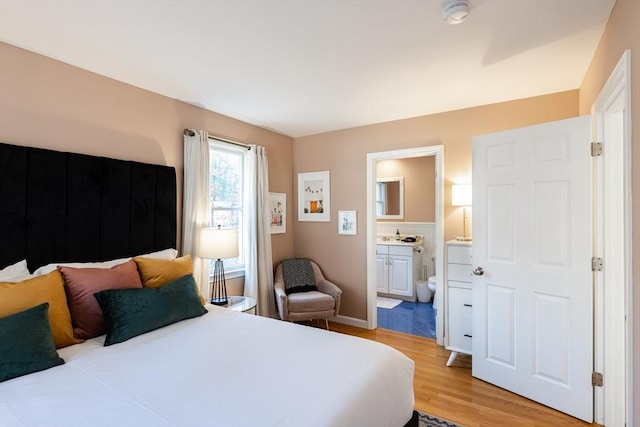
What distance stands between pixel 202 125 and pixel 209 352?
7.71 ft

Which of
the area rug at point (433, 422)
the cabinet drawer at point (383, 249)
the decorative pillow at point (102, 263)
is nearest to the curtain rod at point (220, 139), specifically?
the decorative pillow at point (102, 263)

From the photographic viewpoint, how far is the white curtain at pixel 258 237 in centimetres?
351

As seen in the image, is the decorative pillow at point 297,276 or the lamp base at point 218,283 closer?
the lamp base at point 218,283

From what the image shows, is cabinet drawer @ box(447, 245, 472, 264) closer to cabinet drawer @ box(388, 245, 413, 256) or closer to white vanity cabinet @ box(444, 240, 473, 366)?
white vanity cabinet @ box(444, 240, 473, 366)

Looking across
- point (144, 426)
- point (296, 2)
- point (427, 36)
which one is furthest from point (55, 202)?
point (427, 36)

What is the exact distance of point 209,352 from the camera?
5.41ft

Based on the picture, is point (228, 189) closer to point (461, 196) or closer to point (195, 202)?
point (195, 202)

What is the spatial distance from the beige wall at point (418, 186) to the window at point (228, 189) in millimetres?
2792

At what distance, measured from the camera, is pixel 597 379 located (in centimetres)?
210

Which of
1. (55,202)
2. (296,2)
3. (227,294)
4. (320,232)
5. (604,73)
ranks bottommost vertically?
(227,294)

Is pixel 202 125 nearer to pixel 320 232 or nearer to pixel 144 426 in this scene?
pixel 320 232

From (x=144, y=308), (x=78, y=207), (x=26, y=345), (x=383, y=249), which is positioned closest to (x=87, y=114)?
(x=78, y=207)

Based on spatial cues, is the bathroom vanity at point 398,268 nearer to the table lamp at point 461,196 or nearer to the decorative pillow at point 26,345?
the table lamp at point 461,196

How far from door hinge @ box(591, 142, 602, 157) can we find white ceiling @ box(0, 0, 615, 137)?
653 millimetres
